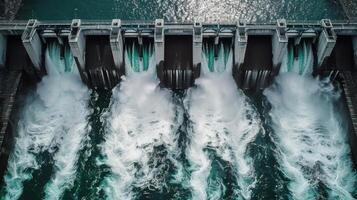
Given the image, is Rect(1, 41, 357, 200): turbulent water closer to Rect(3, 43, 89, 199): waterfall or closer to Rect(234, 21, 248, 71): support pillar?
Rect(3, 43, 89, 199): waterfall

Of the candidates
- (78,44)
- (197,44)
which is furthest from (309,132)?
(78,44)

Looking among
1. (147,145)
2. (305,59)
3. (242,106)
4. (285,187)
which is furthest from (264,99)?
(147,145)

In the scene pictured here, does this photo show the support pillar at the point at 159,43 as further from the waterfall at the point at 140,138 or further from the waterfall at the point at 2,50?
the waterfall at the point at 2,50

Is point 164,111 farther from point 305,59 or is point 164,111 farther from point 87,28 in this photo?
point 305,59

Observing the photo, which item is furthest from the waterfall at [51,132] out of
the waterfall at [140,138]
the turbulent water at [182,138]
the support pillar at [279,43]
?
the support pillar at [279,43]

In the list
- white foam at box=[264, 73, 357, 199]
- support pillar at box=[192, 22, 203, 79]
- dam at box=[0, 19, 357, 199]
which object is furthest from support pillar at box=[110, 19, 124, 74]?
white foam at box=[264, 73, 357, 199]

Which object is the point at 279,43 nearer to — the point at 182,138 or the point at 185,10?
the point at 182,138

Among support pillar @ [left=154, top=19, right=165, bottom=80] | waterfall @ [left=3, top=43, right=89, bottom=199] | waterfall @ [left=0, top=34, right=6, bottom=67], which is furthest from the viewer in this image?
waterfall @ [left=0, top=34, right=6, bottom=67]
